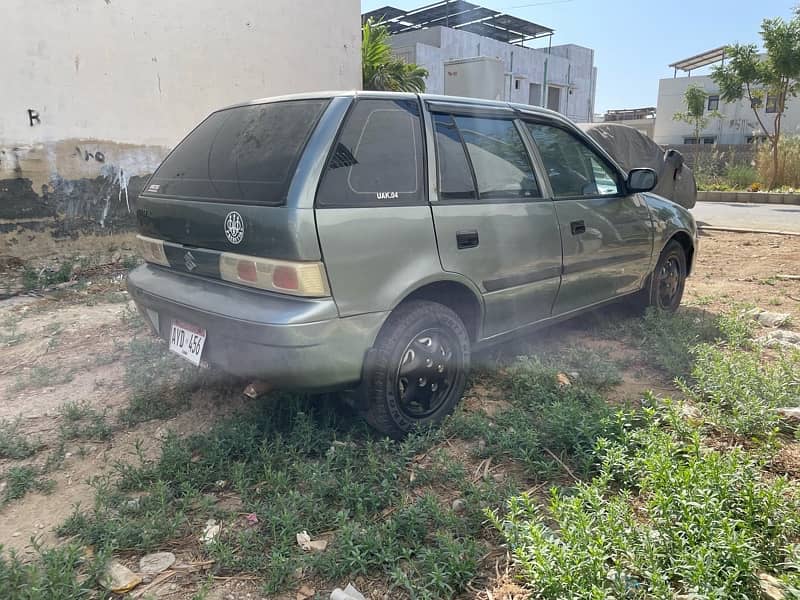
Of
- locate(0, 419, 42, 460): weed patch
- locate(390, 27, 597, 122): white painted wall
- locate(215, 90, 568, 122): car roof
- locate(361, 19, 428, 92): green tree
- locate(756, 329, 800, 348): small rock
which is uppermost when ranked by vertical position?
locate(390, 27, 597, 122): white painted wall

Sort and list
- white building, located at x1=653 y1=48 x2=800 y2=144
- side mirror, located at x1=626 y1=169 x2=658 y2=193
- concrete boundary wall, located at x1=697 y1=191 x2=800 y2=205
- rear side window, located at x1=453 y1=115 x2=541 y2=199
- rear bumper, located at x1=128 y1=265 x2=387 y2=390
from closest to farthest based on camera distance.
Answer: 1. rear bumper, located at x1=128 y1=265 x2=387 y2=390
2. rear side window, located at x1=453 y1=115 x2=541 y2=199
3. side mirror, located at x1=626 y1=169 x2=658 y2=193
4. concrete boundary wall, located at x1=697 y1=191 x2=800 y2=205
5. white building, located at x1=653 y1=48 x2=800 y2=144

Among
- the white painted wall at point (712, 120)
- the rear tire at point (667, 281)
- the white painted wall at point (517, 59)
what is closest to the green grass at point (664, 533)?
the rear tire at point (667, 281)

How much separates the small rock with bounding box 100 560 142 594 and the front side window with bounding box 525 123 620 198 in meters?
2.93

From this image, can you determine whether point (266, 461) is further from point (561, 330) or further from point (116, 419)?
point (561, 330)

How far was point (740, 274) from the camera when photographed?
6656mm

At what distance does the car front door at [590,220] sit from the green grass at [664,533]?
1.55 metres

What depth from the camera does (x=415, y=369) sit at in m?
2.85

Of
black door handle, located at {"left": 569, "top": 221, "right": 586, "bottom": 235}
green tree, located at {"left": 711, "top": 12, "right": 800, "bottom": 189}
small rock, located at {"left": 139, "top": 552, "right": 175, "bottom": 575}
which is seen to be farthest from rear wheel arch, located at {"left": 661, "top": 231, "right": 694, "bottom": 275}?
green tree, located at {"left": 711, "top": 12, "right": 800, "bottom": 189}

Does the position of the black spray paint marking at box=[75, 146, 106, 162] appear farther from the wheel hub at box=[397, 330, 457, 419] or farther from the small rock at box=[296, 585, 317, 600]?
the small rock at box=[296, 585, 317, 600]

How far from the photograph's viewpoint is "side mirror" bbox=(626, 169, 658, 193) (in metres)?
3.97

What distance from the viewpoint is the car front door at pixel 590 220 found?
11.9 feet

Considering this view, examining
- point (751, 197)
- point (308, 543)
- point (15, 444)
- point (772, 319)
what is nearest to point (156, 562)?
point (308, 543)

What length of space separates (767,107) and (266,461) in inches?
1488

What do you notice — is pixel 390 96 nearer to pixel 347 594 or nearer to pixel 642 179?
pixel 642 179
